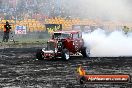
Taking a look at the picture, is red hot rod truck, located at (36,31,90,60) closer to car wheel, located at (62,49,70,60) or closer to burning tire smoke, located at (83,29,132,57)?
car wheel, located at (62,49,70,60)

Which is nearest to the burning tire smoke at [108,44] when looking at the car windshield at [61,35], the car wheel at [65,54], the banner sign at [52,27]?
the car windshield at [61,35]

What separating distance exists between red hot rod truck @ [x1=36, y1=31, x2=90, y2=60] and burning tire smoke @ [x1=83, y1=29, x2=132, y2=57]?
1.32 m

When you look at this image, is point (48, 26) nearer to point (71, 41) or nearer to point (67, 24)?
point (67, 24)

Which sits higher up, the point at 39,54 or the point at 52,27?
the point at 39,54

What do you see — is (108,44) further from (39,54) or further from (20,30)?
(20,30)

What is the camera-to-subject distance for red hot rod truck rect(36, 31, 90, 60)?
26.4 meters

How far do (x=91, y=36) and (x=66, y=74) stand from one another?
42.8ft

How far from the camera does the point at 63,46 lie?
2741cm

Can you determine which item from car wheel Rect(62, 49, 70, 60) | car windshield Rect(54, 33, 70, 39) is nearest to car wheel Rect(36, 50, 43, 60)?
car wheel Rect(62, 49, 70, 60)

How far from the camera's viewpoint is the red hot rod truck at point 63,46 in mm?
26391

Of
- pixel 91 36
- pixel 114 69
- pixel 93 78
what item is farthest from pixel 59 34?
pixel 93 78

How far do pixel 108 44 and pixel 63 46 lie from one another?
559 centimetres

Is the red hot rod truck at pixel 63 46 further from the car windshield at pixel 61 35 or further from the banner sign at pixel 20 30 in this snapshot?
the banner sign at pixel 20 30

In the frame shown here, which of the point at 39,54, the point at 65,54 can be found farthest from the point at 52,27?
the point at 65,54
